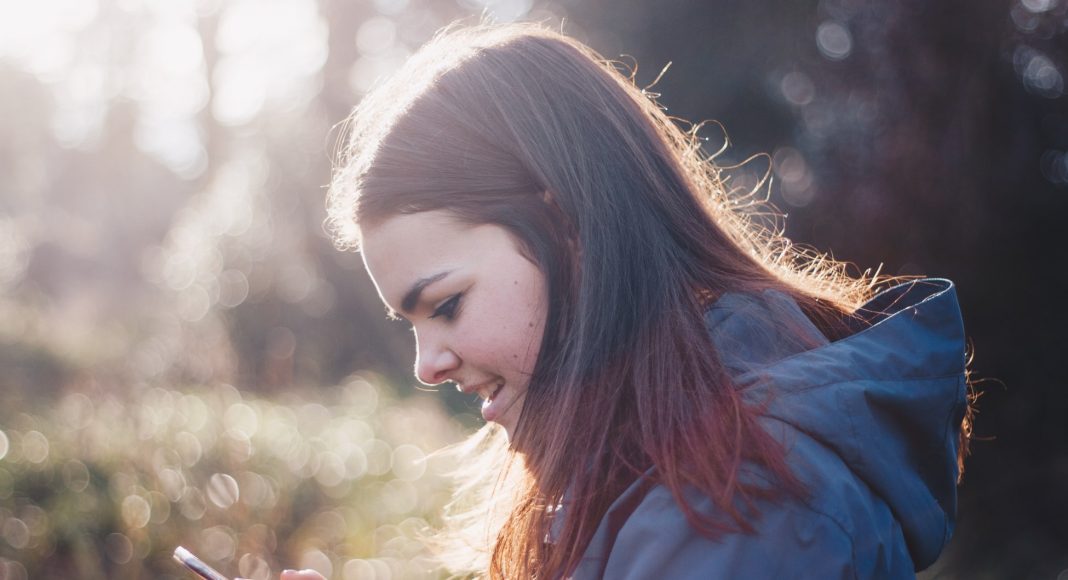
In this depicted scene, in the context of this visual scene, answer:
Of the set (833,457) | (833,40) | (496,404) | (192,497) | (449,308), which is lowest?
(192,497)

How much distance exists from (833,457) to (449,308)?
0.77 meters

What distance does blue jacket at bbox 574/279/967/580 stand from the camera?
122cm

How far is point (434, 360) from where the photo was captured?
175 cm

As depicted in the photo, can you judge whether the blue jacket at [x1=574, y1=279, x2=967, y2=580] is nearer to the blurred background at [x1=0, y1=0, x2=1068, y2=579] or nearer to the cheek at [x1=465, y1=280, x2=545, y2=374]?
the cheek at [x1=465, y1=280, x2=545, y2=374]

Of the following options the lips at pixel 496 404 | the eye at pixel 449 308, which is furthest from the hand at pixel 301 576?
the eye at pixel 449 308

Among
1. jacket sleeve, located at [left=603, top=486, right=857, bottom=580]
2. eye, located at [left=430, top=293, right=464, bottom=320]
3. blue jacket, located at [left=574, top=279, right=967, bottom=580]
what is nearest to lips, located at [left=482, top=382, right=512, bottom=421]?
eye, located at [left=430, top=293, right=464, bottom=320]

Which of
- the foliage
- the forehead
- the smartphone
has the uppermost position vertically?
the forehead

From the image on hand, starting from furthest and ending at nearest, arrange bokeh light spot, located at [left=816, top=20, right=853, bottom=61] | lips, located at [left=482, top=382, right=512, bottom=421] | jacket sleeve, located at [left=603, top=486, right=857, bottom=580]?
bokeh light spot, located at [left=816, top=20, right=853, bottom=61] → lips, located at [left=482, top=382, right=512, bottom=421] → jacket sleeve, located at [left=603, top=486, right=857, bottom=580]

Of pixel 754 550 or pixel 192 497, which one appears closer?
pixel 754 550

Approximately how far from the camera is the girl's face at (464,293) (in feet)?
5.49

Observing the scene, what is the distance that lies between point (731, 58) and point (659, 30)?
28.3 inches

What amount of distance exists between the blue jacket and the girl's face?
0.37m

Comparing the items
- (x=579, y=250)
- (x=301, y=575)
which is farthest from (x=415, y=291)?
(x=301, y=575)

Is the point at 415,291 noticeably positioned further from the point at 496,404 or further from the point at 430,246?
the point at 496,404
